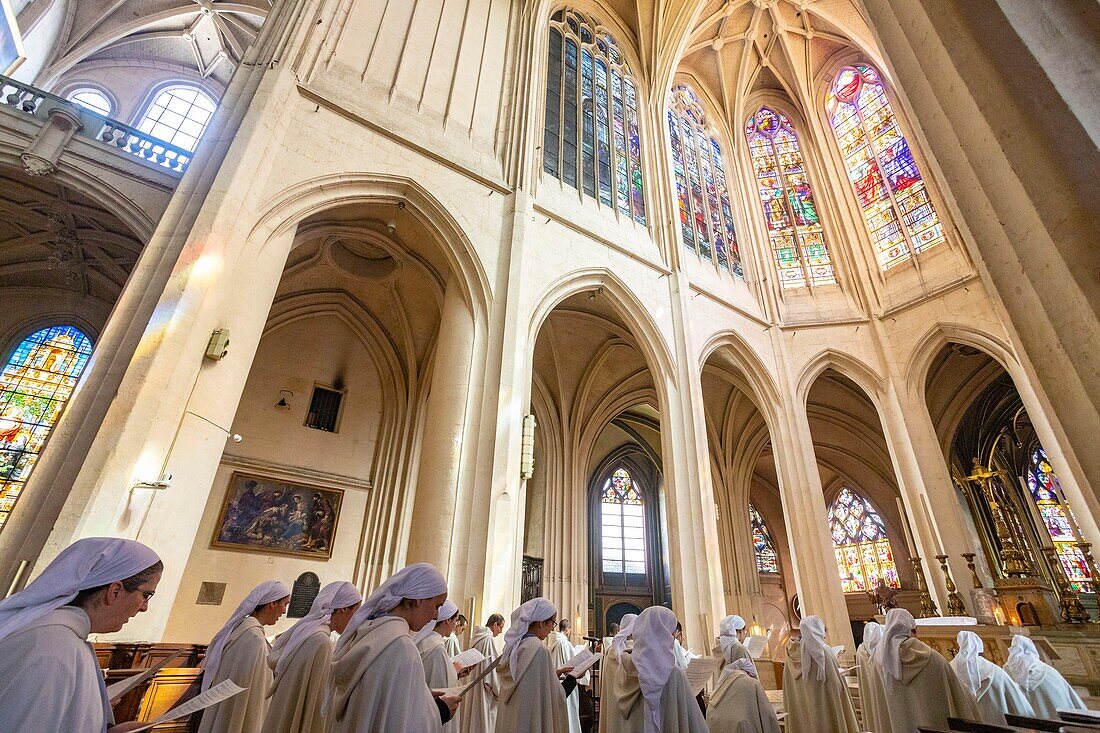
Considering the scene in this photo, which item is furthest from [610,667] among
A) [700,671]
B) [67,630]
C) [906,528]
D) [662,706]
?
[906,528]

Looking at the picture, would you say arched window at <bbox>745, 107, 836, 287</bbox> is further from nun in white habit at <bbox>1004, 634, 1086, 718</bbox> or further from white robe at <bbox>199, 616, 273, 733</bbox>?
white robe at <bbox>199, 616, 273, 733</bbox>

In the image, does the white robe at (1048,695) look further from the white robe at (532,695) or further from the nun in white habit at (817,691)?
the white robe at (532,695)

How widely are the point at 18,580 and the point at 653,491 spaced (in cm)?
1681

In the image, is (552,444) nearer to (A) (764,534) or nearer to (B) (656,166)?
(B) (656,166)

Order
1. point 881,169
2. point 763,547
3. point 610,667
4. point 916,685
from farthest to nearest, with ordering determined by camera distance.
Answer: point 763,547 < point 881,169 < point 610,667 < point 916,685

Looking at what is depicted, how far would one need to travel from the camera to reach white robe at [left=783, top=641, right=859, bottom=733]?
3.81 m

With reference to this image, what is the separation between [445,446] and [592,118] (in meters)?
8.66

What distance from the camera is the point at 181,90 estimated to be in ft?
48.3

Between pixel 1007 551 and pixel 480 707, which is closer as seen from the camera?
pixel 480 707

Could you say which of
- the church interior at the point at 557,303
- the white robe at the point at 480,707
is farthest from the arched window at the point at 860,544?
the white robe at the point at 480,707

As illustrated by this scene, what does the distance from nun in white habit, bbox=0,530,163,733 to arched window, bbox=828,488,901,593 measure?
19205mm

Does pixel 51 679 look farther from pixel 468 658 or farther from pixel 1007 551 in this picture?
pixel 1007 551

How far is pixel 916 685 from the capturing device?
337 centimetres

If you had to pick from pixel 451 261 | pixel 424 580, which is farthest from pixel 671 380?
pixel 424 580
